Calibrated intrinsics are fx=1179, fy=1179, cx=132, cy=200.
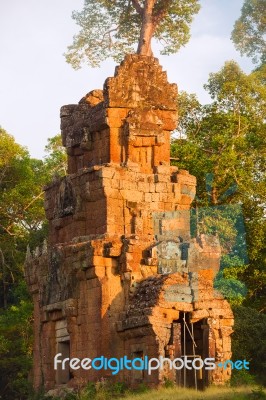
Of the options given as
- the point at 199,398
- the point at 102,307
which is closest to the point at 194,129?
the point at 102,307

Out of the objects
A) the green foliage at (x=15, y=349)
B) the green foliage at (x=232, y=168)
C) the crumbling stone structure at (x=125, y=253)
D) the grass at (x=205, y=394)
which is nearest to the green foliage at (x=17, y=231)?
the green foliage at (x=15, y=349)

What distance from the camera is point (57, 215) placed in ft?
93.7

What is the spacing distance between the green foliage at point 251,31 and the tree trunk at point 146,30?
642 centimetres

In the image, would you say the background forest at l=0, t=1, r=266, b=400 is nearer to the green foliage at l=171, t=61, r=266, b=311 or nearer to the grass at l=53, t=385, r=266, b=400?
the green foliage at l=171, t=61, r=266, b=311

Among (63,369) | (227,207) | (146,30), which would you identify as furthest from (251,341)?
(146,30)

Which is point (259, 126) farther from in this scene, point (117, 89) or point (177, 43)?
point (117, 89)

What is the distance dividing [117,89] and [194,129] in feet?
38.6

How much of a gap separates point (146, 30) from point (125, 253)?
13728mm

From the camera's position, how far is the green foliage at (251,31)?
44.1 meters

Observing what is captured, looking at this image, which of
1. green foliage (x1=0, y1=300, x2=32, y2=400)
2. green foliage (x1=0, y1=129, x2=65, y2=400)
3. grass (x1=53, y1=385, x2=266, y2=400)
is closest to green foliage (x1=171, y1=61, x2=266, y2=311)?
green foliage (x1=0, y1=129, x2=65, y2=400)

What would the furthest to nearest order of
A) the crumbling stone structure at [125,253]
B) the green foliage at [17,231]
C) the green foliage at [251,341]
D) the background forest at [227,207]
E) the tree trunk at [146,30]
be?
1. the green foliage at [17,231]
2. the tree trunk at [146,30]
3. the background forest at [227,207]
4. the green foliage at [251,341]
5. the crumbling stone structure at [125,253]

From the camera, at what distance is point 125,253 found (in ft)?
85.3

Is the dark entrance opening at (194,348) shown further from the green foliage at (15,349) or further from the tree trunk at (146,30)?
the tree trunk at (146,30)

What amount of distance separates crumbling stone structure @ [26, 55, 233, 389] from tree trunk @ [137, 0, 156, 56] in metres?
8.31
